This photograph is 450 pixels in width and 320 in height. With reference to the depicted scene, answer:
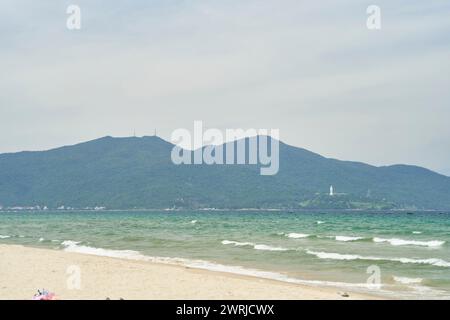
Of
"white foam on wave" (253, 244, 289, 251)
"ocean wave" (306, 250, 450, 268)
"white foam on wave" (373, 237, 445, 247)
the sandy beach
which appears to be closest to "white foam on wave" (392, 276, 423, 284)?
the sandy beach

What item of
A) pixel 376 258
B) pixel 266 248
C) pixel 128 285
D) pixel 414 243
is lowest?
pixel 414 243

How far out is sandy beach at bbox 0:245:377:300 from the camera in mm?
15047

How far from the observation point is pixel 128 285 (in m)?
16.7

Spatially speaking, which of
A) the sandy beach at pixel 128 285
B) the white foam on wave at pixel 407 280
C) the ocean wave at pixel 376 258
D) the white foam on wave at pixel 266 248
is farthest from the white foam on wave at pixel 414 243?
the sandy beach at pixel 128 285

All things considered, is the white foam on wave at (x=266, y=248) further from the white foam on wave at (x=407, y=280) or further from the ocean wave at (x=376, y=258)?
the white foam on wave at (x=407, y=280)

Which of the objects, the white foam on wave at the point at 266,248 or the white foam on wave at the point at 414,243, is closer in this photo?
the white foam on wave at the point at 266,248

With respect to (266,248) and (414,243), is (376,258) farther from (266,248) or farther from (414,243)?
(414,243)

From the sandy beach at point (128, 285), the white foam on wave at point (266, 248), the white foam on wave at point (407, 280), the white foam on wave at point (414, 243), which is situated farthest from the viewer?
the white foam on wave at point (414, 243)

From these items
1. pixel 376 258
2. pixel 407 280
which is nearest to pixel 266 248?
pixel 376 258

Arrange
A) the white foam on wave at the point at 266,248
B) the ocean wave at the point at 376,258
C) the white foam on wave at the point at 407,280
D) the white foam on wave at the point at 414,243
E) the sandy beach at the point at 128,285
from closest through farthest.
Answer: the sandy beach at the point at 128,285
the white foam on wave at the point at 407,280
the ocean wave at the point at 376,258
the white foam on wave at the point at 266,248
the white foam on wave at the point at 414,243

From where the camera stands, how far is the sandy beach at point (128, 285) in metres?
15.0

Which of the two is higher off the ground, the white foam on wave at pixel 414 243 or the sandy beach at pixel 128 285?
the sandy beach at pixel 128 285
